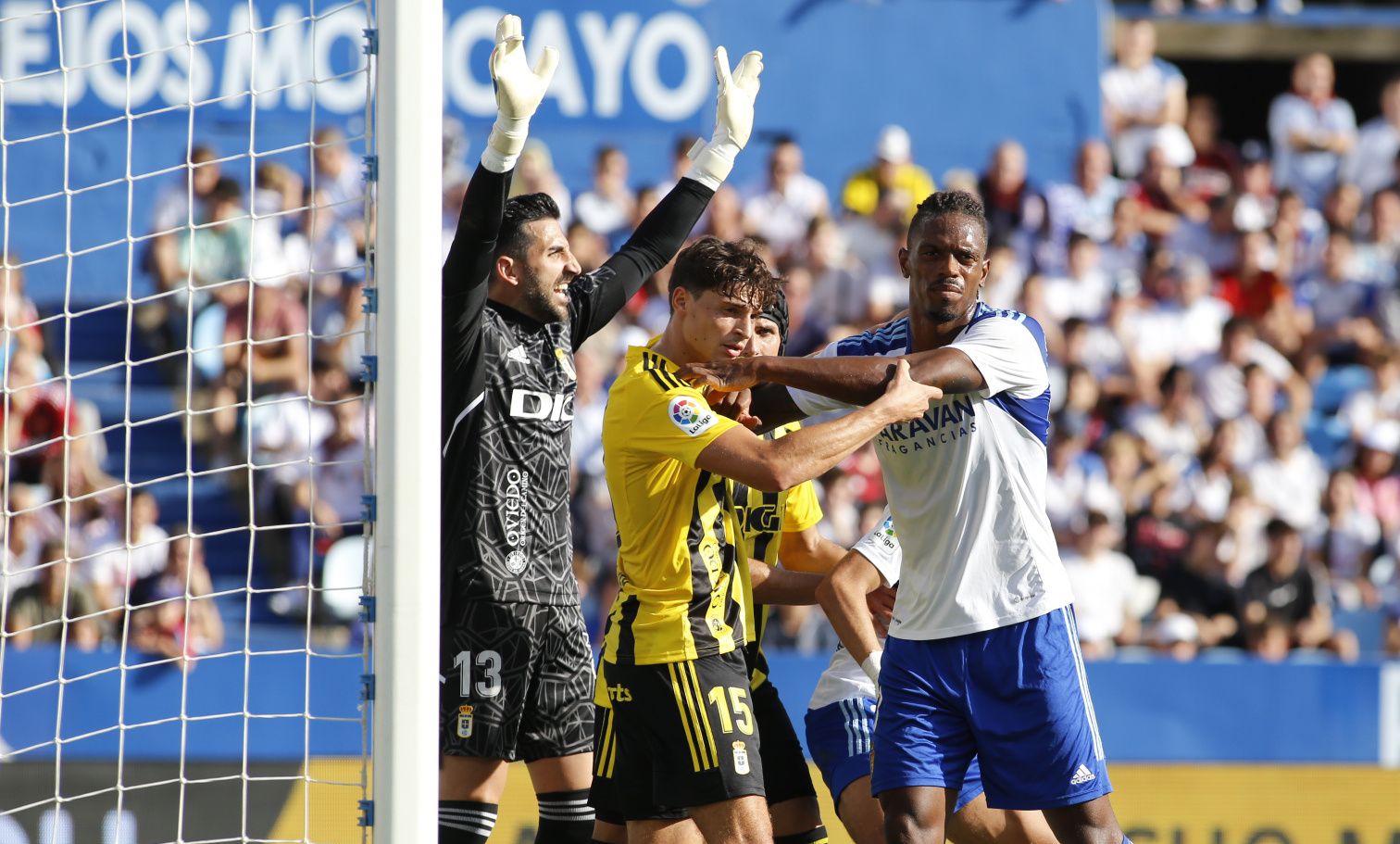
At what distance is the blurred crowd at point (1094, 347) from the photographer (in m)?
10.9

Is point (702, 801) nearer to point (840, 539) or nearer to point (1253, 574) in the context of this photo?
point (840, 539)

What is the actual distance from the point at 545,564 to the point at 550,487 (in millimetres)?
262

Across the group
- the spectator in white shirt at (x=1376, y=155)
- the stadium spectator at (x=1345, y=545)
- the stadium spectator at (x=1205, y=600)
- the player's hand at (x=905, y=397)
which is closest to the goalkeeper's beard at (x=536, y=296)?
the player's hand at (x=905, y=397)

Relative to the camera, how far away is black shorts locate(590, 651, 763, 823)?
16.3ft

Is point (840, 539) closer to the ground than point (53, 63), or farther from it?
closer to the ground

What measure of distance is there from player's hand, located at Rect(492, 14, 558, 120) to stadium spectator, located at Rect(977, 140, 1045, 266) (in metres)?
9.27

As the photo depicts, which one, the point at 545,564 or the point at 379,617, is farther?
the point at 545,564

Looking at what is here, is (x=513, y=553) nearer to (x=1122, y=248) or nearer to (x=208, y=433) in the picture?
(x=208, y=433)

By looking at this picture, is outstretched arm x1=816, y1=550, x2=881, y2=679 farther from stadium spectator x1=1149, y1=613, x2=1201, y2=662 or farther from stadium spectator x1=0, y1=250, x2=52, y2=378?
stadium spectator x1=0, y1=250, x2=52, y2=378

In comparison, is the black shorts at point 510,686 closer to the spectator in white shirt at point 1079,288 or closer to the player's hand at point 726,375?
the player's hand at point 726,375

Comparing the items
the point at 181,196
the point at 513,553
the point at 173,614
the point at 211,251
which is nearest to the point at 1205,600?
the point at 173,614

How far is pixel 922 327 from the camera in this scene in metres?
5.14

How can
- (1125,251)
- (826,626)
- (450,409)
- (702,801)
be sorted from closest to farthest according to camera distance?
(702,801) < (450,409) < (826,626) < (1125,251)

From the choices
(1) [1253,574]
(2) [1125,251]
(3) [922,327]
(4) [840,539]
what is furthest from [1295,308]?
(3) [922,327]
